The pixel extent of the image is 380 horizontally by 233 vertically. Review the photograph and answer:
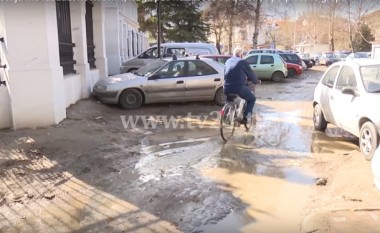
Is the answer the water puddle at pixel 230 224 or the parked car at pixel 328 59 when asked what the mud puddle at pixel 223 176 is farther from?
the parked car at pixel 328 59

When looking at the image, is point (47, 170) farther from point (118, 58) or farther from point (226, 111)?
point (118, 58)

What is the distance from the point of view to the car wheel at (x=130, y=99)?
452 inches

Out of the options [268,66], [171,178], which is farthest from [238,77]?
[268,66]

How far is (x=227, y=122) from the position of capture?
835cm

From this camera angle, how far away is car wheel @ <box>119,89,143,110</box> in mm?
11469

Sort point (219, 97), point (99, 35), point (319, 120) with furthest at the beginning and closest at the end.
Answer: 1. point (99, 35)
2. point (219, 97)
3. point (319, 120)

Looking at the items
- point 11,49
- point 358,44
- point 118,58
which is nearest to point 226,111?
point 11,49

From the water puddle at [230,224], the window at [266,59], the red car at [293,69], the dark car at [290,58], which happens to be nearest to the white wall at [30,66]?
the water puddle at [230,224]

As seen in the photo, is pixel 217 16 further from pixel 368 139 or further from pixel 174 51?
pixel 368 139

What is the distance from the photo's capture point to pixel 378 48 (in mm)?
26641

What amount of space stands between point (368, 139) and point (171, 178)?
339 cm

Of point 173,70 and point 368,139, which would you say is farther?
point 173,70

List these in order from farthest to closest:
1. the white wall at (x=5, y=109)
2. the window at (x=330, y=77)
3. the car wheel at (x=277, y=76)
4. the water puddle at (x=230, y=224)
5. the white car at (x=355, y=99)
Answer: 1. the car wheel at (x=277, y=76)
2. the window at (x=330, y=77)
3. the white wall at (x=5, y=109)
4. the white car at (x=355, y=99)
5. the water puddle at (x=230, y=224)

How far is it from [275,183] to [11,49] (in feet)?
18.7
